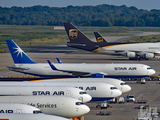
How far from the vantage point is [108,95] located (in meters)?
53.6

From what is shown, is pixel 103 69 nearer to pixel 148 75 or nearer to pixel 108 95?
pixel 148 75

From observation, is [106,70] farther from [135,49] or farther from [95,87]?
[135,49]

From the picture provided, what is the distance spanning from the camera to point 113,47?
4695 inches

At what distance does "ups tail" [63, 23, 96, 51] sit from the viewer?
11819cm

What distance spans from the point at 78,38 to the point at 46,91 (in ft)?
233

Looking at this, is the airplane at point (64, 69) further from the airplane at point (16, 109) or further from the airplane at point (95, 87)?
the airplane at point (16, 109)

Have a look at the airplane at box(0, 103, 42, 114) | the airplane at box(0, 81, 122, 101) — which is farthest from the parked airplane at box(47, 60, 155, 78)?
the airplane at box(0, 103, 42, 114)

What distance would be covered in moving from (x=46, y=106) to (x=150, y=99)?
24.8 m

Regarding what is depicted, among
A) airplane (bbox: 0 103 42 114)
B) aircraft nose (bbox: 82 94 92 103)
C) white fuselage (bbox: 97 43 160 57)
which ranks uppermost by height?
white fuselage (bbox: 97 43 160 57)

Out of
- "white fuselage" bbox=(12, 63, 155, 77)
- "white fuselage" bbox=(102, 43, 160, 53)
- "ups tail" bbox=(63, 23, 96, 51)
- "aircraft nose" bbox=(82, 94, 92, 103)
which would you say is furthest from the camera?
"white fuselage" bbox=(102, 43, 160, 53)

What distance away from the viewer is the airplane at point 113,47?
119 metres

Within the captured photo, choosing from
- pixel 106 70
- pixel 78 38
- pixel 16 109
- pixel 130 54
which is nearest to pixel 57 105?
pixel 16 109

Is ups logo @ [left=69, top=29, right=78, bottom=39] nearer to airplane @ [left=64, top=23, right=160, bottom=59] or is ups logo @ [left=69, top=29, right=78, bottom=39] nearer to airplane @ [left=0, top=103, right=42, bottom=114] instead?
airplane @ [left=64, top=23, right=160, bottom=59]

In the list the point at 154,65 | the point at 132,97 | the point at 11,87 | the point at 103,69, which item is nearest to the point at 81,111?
the point at 11,87
